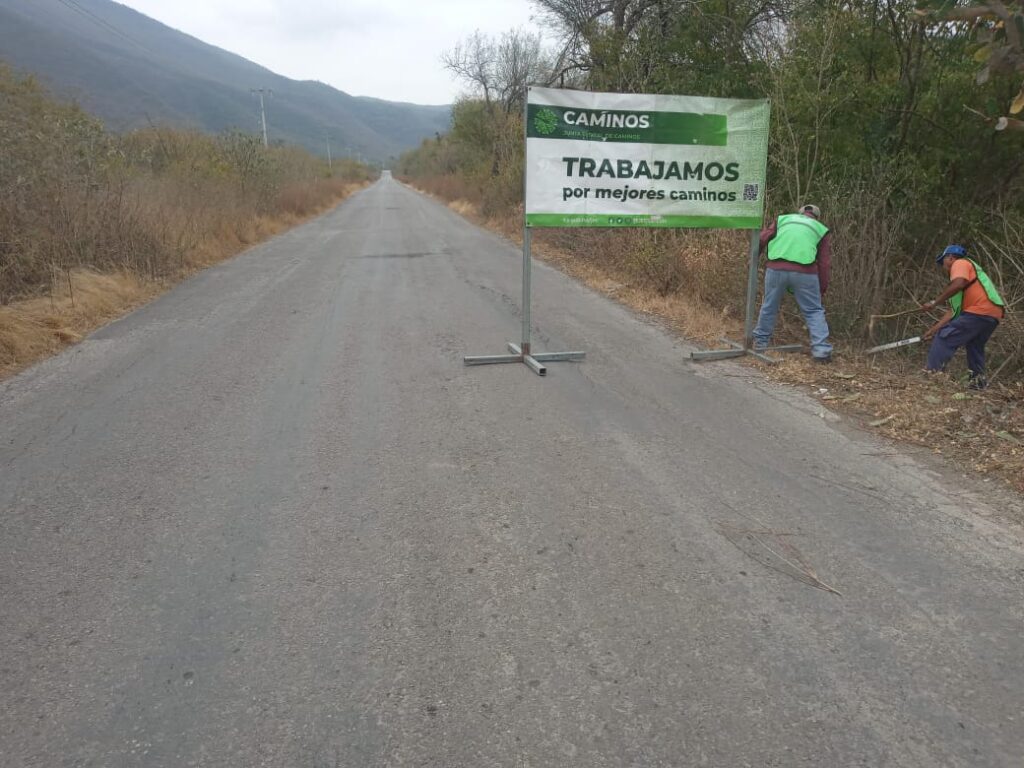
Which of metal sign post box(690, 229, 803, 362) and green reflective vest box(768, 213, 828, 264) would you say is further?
metal sign post box(690, 229, 803, 362)

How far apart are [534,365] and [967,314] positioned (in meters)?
3.78

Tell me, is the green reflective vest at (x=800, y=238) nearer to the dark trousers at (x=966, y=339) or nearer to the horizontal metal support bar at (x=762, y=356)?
the horizontal metal support bar at (x=762, y=356)

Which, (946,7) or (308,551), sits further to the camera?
(946,7)

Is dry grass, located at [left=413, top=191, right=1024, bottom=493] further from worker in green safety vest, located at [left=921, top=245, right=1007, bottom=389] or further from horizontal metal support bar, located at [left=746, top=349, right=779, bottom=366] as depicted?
worker in green safety vest, located at [left=921, top=245, right=1007, bottom=389]

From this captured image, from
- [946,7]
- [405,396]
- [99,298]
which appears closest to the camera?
[946,7]

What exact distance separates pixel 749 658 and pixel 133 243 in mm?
11620

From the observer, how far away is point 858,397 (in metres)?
5.67

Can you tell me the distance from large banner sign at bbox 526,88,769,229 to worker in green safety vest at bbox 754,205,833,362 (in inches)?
14.8

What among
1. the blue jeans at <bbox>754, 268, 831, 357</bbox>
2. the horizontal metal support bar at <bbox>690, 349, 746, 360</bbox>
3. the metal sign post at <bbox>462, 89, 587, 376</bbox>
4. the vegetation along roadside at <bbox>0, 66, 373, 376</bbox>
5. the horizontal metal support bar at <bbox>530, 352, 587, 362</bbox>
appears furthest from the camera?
the vegetation along roadside at <bbox>0, 66, 373, 376</bbox>

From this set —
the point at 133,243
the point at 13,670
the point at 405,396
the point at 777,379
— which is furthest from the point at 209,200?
the point at 13,670

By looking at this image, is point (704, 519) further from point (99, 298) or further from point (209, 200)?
point (209, 200)

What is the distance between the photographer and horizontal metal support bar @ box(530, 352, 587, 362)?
6.86 meters

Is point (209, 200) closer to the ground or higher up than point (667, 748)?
higher up

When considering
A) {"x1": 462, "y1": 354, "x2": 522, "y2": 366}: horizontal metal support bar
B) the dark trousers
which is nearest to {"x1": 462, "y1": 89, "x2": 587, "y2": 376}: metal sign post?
{"x1": 462, "y1": 354, "x2": 522, "y2": 366}: horizontal metal support bar
